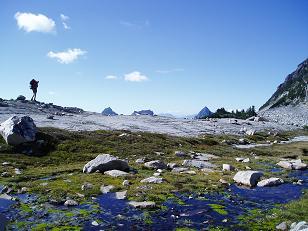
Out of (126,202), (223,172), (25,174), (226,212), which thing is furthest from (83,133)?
(226,212)

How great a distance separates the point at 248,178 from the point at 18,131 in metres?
24.5

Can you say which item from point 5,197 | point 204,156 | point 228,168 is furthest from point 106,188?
point 204,156

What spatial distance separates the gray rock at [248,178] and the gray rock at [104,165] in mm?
10202

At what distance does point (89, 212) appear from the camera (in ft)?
70.3

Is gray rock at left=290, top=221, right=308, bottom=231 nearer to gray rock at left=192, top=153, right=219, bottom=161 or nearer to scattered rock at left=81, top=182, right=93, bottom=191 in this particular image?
scattered rock at left=81, top=182, right=93, bottom=191

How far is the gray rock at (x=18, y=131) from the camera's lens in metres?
38.2

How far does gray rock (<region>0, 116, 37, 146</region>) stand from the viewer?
38.2 meters

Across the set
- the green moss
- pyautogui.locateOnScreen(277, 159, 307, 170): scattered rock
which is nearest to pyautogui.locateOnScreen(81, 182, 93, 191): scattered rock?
the green moss

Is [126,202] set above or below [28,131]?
below

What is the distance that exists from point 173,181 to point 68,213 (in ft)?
35.7

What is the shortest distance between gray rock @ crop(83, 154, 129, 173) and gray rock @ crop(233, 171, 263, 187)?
1020 centimetres

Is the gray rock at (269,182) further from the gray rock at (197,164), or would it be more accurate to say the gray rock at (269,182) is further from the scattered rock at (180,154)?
the scattered rock at (180,154)

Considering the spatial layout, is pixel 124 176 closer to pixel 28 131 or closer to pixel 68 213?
pixel 68 213

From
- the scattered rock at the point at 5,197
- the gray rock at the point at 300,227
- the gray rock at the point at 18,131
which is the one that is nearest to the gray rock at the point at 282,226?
the gray rock at the point at 300,227
